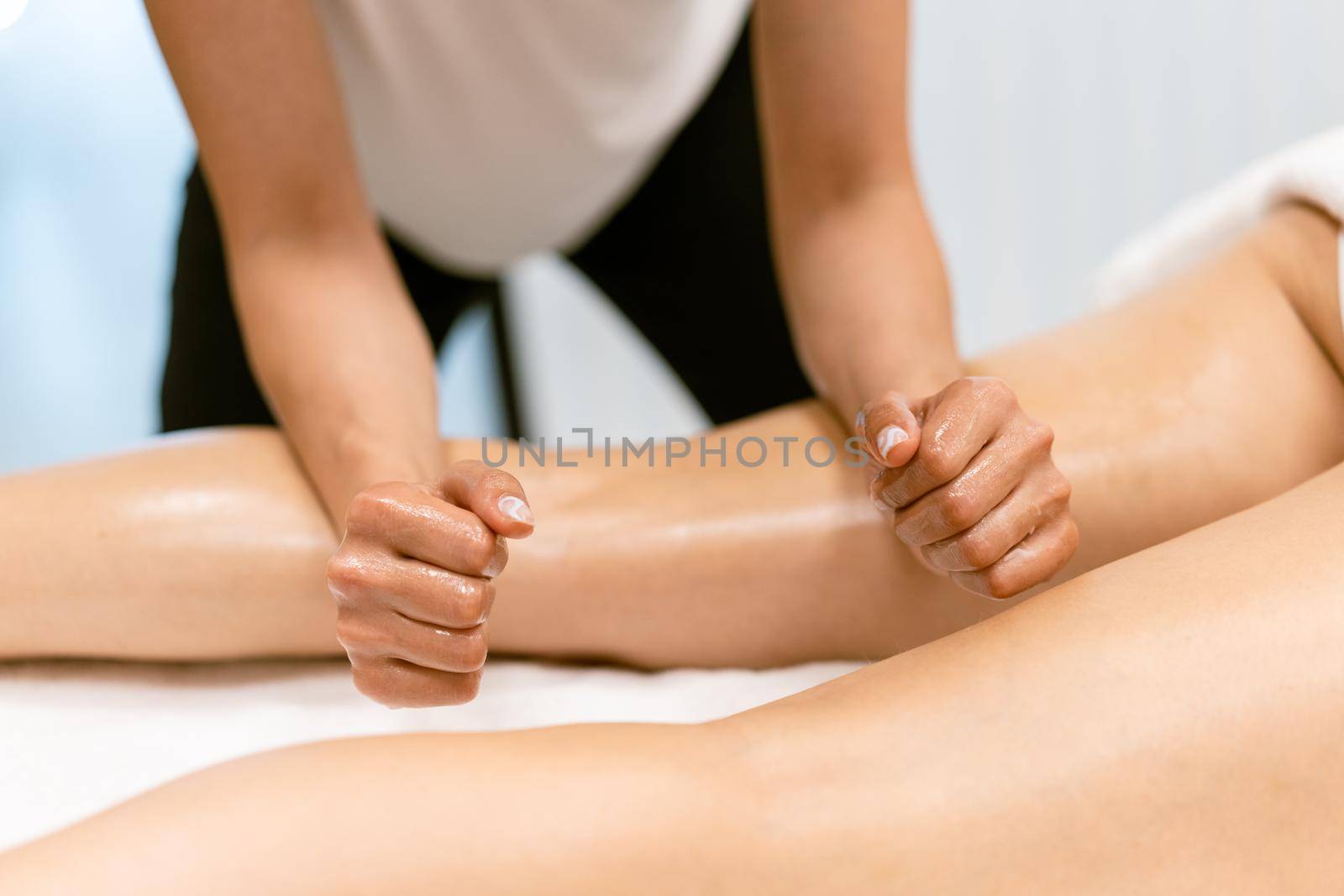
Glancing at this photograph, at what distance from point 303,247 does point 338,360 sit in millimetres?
88

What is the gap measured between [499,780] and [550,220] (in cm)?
69

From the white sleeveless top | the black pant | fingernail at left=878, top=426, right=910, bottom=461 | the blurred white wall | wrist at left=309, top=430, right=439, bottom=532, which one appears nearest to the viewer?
fingernail at left=878, top=426, right=910, bottom=461

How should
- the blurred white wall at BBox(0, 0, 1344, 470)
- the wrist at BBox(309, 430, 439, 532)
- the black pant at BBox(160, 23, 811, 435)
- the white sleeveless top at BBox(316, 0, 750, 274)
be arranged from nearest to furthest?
1. the wrist at BBox(309, 430, 439, 532)
2. the white sleeveless top at BBox(316, 0, 750, 274)
3. the black pant at BBox(160, 23, 811, 435)
4. the blurred white wall at BBox(0, 0, 1344, 470)

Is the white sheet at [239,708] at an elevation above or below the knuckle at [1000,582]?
below

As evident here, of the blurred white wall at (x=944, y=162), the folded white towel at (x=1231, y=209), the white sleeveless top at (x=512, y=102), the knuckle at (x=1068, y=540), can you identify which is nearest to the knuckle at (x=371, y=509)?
the knuckle at (x=1068, y=540)

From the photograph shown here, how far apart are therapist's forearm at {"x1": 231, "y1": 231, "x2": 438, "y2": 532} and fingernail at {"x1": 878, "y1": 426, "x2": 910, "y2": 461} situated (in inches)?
11.4

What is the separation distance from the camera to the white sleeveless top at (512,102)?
851mm

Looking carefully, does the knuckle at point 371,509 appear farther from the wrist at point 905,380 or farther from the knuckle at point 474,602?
the wrist at point 905,380

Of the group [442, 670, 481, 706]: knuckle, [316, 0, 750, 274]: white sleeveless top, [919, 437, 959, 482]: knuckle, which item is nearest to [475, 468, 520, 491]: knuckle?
[442, 670, 481, 706]: knuckle

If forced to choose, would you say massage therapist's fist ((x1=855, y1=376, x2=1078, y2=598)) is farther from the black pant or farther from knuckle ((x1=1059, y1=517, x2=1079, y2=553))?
the black pant

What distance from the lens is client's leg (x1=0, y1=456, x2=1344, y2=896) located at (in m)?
0.43

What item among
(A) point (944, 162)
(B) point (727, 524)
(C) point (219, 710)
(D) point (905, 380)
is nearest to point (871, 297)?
(D) point (905, 380)

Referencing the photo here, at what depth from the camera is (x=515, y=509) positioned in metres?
0.50

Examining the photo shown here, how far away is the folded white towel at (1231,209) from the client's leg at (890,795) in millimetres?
329
